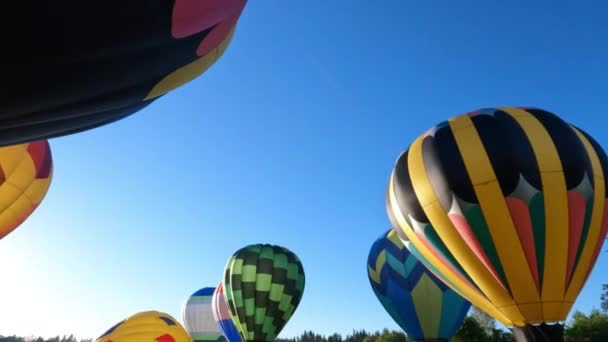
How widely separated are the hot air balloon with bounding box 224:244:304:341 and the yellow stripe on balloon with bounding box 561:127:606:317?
1211cm

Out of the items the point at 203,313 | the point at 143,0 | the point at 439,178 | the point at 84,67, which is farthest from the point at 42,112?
the point at 203,313

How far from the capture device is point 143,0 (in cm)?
263

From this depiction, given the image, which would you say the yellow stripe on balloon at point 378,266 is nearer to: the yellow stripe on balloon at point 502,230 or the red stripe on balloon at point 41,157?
the yellow stripe on balloon at point 502,230

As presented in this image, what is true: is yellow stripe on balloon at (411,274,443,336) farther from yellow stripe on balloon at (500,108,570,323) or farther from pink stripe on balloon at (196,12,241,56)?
pink stripe on balloon at (196,12,241,56)

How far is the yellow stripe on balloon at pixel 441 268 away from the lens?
904 centimetres

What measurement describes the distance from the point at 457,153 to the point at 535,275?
2.92 m

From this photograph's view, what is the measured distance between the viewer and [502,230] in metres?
8.48


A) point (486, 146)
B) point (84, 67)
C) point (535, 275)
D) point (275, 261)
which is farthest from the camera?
point (275, 261)

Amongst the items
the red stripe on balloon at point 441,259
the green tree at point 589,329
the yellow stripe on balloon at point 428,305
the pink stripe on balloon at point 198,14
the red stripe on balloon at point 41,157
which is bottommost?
the green tree at point 589,329

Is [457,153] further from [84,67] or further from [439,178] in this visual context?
[84,67]

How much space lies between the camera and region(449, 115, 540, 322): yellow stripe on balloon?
8227mm

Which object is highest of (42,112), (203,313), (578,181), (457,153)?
(457,153)

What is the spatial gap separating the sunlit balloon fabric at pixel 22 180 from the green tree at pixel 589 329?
145ft

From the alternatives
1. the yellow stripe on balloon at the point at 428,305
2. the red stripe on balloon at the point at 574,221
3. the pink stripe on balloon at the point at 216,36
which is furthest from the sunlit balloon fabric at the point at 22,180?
the yellow stripe on balloon at the point at 428,305
